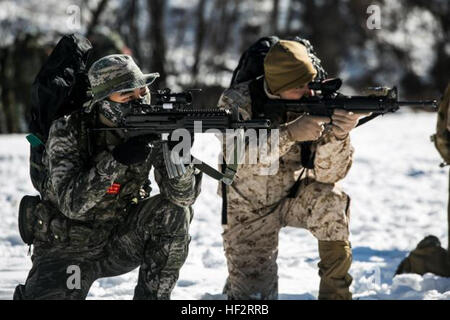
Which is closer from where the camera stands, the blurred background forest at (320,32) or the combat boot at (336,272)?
the combat boot at (336,272)

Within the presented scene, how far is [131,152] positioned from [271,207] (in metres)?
1.14

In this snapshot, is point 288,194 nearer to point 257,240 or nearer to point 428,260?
point 257,240

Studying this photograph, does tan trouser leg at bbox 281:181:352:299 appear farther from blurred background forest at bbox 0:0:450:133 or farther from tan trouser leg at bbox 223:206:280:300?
blurred background forest at bbox 0:0:450:133

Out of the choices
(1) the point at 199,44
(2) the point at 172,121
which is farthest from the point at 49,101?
(1) the point at 199,44

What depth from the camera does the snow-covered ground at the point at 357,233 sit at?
15.4 feet

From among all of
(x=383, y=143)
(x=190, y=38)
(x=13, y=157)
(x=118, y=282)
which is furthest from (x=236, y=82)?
(x=190, y=38)

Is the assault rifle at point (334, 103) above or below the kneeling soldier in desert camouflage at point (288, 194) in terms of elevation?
above

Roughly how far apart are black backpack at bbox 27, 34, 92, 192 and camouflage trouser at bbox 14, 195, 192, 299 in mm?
450

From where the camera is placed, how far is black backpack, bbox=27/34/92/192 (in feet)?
12.8

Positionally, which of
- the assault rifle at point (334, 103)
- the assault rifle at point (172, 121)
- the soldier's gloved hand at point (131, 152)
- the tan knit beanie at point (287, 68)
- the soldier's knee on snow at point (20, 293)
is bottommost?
the soldier's knee on snow at point (20, 293)

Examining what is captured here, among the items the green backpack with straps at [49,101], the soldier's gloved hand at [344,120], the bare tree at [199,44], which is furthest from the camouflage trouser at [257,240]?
the bare tree at [199,44]

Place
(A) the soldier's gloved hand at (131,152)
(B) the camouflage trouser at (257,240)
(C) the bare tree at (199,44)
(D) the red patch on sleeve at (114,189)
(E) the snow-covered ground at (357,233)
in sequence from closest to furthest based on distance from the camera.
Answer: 1. (A) the soldier's gloved hand at (131,152)
2. (D) the red patch on sleeve at (114,189)
3. (B) the camouflage trouser at (257,240)
4. (E) the snow-covered ground at (357,233)
5. (C) the bare tree at (199,44)

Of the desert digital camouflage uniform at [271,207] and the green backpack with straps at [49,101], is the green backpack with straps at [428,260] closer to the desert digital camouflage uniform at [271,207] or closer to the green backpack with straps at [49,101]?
the desert digital camouflage uniform at [271,207]
